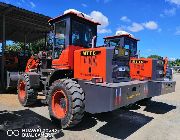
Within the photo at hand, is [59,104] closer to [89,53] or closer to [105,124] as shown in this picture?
[105,124]

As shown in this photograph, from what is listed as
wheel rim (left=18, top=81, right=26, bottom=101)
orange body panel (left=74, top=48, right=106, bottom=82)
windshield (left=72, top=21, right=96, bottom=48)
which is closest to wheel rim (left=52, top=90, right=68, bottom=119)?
orange body panel (left=74, top=48, right=106, bottom=82)

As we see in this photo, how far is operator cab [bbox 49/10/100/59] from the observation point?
23.6 ft

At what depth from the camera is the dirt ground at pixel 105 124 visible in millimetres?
5988

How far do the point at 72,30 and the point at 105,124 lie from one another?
3052 millimetres

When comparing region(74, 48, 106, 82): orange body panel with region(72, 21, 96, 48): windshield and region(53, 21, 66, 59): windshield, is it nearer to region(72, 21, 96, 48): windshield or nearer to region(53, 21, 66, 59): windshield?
region(72, 21, 96, 48): windshield

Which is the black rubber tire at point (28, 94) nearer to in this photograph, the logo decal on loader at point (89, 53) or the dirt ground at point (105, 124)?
the dirt ground at point (105, 124)

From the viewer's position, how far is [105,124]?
23.1 feet

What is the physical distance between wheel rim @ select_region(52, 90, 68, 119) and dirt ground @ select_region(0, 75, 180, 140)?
1.23 ft

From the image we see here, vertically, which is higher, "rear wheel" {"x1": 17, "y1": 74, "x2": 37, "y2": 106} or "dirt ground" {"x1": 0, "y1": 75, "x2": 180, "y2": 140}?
"rear wheel" {"x1": 17, "y1": 74, "x2": 37, "y2": 106}

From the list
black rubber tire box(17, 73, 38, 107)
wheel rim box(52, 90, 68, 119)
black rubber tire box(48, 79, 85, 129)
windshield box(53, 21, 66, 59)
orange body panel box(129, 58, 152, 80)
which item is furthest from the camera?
orange body panel box(129, 58, 152, 80)

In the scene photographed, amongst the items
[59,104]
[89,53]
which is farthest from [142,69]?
[59,104]

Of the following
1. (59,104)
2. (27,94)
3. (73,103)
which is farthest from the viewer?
(27,94)

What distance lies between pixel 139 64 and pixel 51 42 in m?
3.62

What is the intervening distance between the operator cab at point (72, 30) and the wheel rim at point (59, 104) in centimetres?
149
